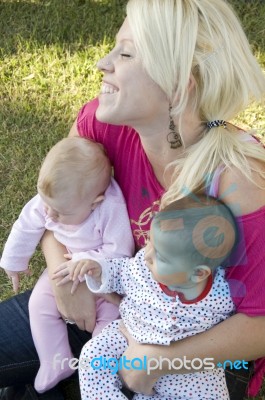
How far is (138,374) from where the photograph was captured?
190cm

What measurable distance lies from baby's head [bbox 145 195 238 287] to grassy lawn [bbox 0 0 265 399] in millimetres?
1535

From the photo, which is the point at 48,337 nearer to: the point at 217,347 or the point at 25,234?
the point at 25,234

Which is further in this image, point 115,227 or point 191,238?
point 115,227

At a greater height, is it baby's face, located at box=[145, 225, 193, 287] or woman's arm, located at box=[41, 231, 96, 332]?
baby's face, located at box=[145, 225, 193, 287]

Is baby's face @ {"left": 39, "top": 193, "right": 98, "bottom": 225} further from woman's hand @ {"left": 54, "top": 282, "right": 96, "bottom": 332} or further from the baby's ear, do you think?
the baby's ear

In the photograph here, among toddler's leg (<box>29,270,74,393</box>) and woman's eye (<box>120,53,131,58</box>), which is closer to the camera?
woman's eye (<box>120,53,131,58</box>)

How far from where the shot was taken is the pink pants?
2164 mm

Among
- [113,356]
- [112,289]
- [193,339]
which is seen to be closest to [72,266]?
[112,289]

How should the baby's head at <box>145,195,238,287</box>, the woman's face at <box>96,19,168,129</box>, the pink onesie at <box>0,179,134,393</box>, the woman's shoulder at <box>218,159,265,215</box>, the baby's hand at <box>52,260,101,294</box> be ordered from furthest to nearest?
the pink onesie at <box>0,179,134,393</box>
the baby's hand at <box>52,260,101,294</box>
the woman's face at <box>96,19,168,129</box>
the woman's shoulder at <box>218,159,265,215</box>
the baby's head at <box>145,195,238,287</box>

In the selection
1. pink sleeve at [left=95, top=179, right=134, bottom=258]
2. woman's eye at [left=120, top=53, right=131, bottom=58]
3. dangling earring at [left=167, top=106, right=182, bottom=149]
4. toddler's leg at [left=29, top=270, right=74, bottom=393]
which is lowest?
toddler's leg at [left=29, top=270, right=74, bottom=393]

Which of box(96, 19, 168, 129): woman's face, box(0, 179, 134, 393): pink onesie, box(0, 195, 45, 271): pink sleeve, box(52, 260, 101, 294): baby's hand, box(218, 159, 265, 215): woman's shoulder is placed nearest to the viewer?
box(218, 159, 265, 215): woman's shoulder

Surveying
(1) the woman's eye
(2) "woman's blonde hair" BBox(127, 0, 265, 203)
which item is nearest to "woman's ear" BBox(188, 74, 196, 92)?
(2) "woman's blonde hair" BBox(127, 0, 265, 203)

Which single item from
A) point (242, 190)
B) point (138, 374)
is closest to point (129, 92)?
point (242, 190)

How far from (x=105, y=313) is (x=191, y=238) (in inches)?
26.7
